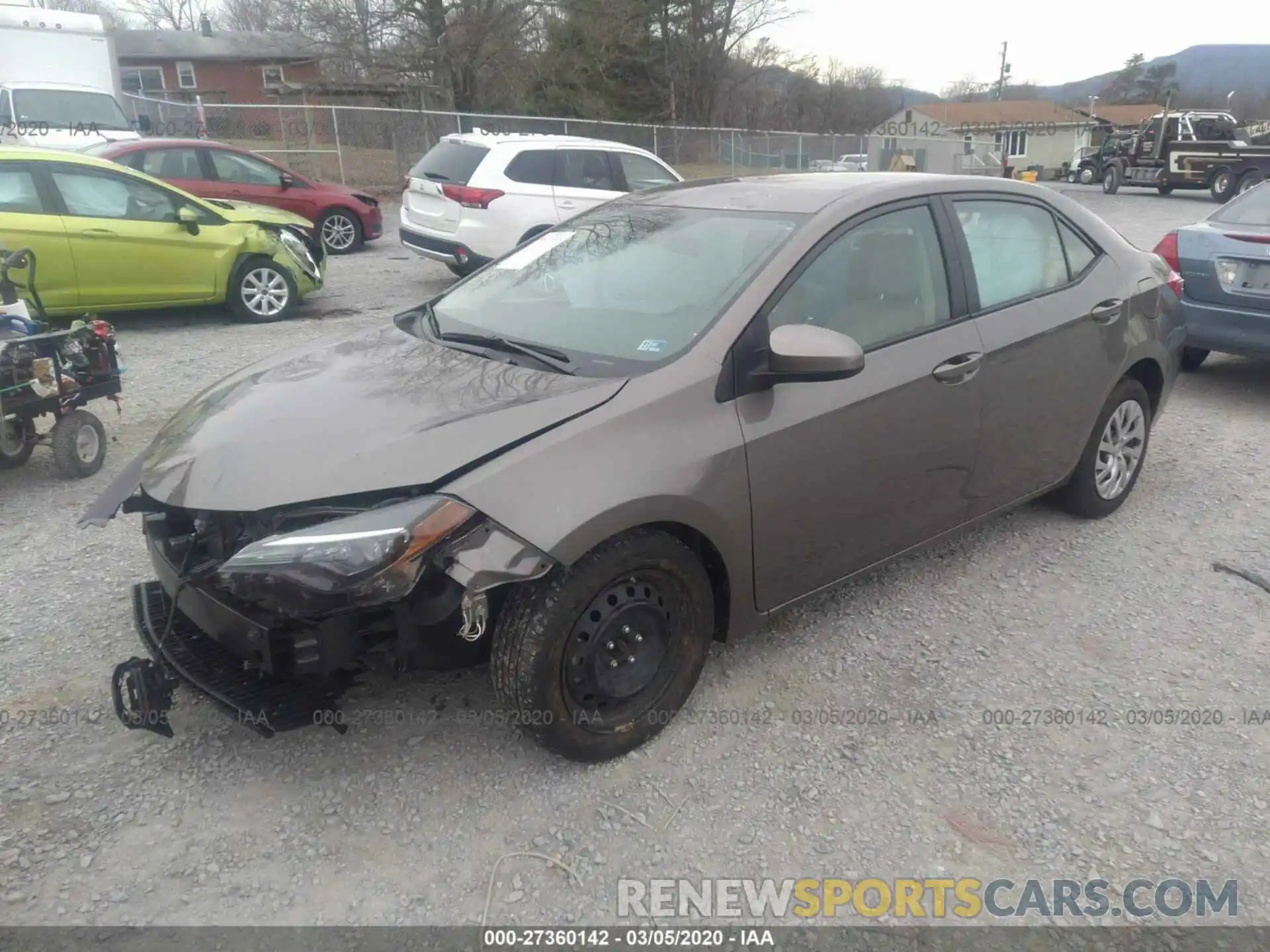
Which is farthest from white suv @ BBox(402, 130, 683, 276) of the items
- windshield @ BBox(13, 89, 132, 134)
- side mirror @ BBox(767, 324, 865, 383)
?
windshield @ BBox(13, 89, 132, 134)

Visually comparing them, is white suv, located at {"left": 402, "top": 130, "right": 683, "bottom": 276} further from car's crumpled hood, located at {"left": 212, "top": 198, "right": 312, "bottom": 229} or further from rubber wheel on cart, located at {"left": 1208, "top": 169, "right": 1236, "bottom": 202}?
rubber wheel on cart, located at {"left": 1208, "top": 169, "right": 1236, "bottom": 202}

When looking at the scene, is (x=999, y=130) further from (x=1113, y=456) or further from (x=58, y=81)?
(x=1113, y=456)

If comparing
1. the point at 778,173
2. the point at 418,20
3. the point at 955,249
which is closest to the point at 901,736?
the point at 955,249

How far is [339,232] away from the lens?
1340cm

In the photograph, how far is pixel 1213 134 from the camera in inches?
1096

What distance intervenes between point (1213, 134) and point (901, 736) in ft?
105

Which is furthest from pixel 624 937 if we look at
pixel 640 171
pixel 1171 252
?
pixel 640 171

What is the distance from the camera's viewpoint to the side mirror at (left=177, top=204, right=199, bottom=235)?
812cm

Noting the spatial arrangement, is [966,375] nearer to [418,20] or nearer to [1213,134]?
[418,20]

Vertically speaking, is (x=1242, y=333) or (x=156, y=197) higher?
(x=156, y=197)

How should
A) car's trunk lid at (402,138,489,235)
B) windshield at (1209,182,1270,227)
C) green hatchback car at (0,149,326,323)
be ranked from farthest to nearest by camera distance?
car's trunk lid at (402,138,489,235)
green hatchback car at (0,149,326,323)
windshield at (1209,182,1270,227)

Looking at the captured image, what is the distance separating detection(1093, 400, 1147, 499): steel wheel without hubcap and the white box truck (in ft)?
42.6

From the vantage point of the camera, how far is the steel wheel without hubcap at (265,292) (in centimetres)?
869

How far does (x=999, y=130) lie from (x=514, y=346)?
61.7 metres
